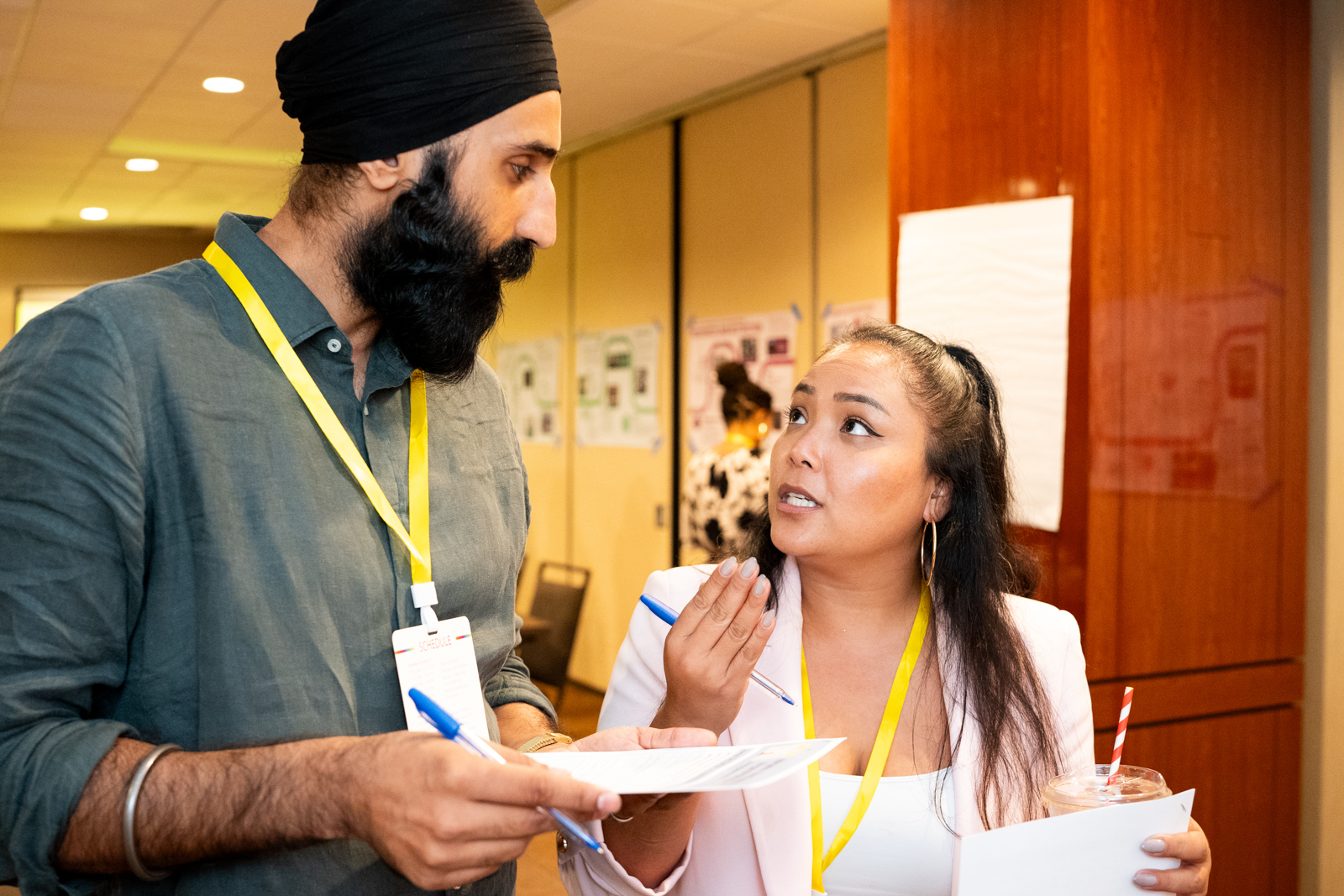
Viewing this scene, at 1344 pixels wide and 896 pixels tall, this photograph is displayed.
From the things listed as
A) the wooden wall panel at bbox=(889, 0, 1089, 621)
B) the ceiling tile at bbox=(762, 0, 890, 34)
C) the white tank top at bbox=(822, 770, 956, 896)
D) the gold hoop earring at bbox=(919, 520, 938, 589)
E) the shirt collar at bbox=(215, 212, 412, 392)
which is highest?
the ceiling tile at bbox=(762, 0, 890, 34)

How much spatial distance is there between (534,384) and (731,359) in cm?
268

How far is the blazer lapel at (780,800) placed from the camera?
5.45 ft

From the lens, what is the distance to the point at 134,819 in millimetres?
1010

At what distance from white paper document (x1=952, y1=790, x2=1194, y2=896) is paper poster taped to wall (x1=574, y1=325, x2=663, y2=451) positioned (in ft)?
17.2

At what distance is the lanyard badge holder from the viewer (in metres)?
1.25

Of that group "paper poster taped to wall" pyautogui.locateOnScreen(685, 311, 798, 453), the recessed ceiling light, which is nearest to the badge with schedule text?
"paper poster taped to wall" pyautogui.locateOnScreen(685, 311, 798, 453)

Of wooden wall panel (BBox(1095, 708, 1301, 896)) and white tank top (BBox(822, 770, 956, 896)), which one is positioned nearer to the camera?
white tank top (BBox(822, 770, 956, 896))

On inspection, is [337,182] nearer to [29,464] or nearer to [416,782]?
[29,464]

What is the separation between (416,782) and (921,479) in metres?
1.27

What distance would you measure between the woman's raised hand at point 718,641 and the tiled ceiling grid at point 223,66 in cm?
214

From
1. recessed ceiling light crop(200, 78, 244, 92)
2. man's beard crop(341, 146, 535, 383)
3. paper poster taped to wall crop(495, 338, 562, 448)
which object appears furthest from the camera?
paper poster taped to wall crop(495, 338, 562, 448)

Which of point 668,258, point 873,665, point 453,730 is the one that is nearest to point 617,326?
point 668,258

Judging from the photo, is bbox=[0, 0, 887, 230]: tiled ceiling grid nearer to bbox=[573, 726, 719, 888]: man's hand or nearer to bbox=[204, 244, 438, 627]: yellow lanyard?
bbox=[204, 244, 438, 627]: yellow lanyard

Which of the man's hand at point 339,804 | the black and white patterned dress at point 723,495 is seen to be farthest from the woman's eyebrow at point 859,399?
the black and white patterned dress at point 723,495
